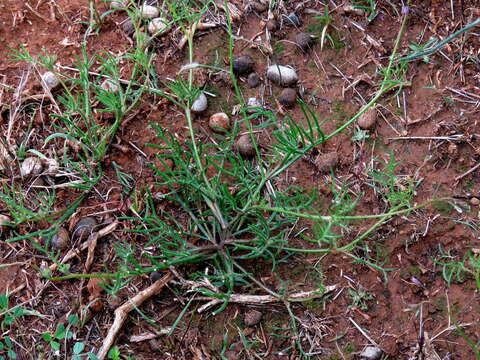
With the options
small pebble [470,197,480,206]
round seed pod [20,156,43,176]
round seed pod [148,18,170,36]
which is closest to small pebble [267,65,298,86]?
round seed pod [148,18,170,36]

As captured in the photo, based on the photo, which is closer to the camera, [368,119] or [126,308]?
[126,308]

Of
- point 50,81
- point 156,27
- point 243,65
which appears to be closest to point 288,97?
point 243,65

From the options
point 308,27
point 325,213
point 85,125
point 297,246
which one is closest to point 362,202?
point 325,213

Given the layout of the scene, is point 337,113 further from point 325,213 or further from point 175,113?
point 175,113

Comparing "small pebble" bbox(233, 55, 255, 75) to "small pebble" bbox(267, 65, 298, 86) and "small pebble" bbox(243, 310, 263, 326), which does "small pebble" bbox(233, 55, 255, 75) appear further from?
"small pebble" bbox(243, 310, 263, 326)

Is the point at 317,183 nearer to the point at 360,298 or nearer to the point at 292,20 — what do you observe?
the point at 360,298

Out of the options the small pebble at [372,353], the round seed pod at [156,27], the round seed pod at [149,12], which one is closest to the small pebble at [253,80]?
the round seed pod at [156,27]
